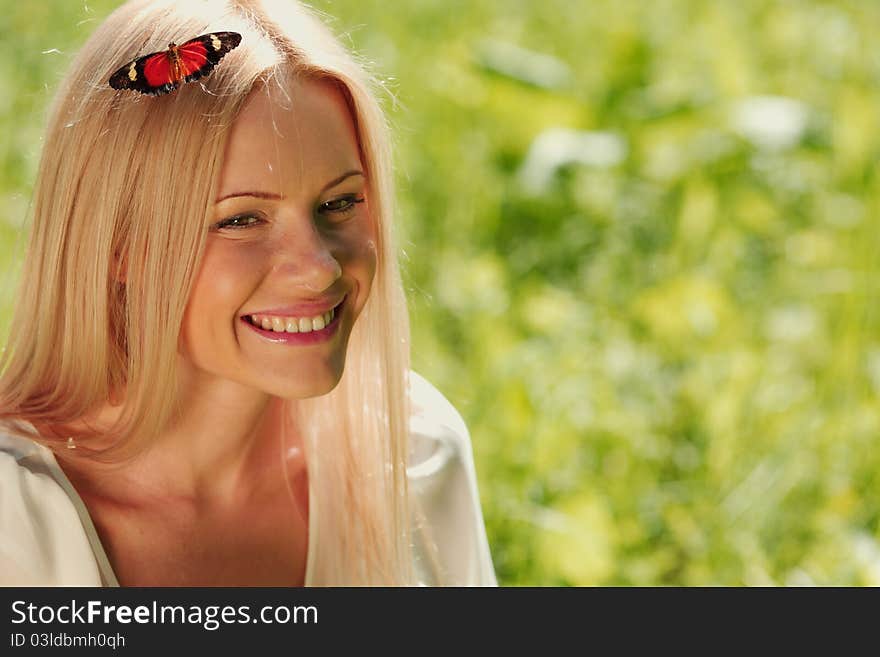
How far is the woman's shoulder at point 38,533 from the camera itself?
1.40 m

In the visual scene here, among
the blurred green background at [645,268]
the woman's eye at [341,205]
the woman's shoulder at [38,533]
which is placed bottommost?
Result: the woman's shoulder at [38,533]

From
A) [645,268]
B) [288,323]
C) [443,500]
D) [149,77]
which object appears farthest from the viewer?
[645,268]

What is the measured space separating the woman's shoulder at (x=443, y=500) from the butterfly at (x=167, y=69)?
63 centimetres

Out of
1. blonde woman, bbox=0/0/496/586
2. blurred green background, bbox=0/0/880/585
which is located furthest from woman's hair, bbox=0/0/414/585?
blurred green background, bbox=0/0/880/585

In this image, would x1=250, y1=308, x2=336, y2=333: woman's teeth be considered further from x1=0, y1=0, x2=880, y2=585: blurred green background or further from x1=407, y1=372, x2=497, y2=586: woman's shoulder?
x1=0, y1=0, x2=880, y2=585: blurred green background

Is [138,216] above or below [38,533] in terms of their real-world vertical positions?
above

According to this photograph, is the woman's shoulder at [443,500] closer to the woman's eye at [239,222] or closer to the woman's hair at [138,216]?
the woman's hair at [138,216]

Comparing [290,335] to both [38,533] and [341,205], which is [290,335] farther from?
[38,533]

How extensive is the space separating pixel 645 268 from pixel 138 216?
206 centimetres

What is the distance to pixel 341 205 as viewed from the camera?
4.71 feet

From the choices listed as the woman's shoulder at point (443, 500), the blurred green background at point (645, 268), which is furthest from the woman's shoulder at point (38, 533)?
the blurred green background at point (645, 268)

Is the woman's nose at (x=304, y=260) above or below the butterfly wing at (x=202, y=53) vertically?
below

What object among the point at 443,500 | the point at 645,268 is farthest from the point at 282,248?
the point at 645,268

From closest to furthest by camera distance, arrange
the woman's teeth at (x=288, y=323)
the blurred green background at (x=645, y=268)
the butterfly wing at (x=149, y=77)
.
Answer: the butterfly wing at (x=149, y=77) < the woman's teeth at (x=288, y=323) < the blurred green background at (x=645, y=268)
